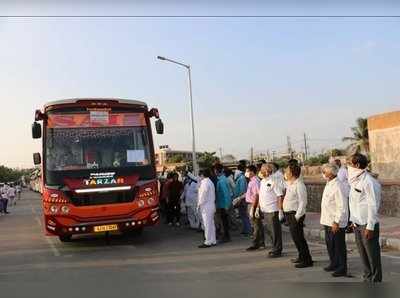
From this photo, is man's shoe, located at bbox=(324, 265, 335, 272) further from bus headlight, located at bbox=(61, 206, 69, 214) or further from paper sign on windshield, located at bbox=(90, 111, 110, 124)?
paper sign on windshield, located at bbox=(90, 111, 110, 124)

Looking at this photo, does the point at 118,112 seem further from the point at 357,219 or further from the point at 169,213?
the point at 357,219

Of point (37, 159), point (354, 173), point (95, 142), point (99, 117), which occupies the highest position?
point (99, 117)

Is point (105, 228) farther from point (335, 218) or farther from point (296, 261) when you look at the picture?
point (335, 218)

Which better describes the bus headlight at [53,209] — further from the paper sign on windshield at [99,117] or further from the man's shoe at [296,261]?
the man's shoe at [296,261]

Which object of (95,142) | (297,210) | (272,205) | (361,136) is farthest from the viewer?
(361,136)

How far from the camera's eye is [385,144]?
2998 centimetres

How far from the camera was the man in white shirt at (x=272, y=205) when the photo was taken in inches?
410

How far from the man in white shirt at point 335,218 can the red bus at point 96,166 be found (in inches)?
207

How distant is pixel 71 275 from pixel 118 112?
492cm

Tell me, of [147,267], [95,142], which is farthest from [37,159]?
[147,267]

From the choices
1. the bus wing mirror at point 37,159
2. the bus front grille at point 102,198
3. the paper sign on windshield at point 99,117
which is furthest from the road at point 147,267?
the paper sign on windshield at point 99,117

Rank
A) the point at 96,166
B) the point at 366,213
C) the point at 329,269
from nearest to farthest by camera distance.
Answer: the point at 366,213 → the point at 329,269 → the point at 96,166

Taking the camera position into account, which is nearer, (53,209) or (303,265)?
(303,265)

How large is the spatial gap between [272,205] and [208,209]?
93.1 inches
